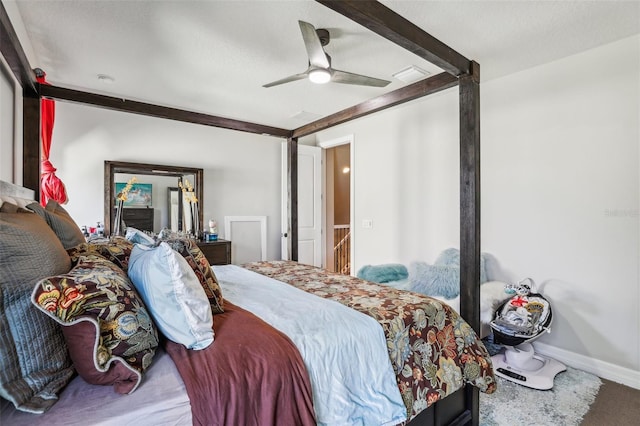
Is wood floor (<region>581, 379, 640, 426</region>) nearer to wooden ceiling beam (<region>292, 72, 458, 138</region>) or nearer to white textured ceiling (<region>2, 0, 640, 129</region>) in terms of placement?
wooden ceiling beam (<region>292, 72, 458, 138</region>)

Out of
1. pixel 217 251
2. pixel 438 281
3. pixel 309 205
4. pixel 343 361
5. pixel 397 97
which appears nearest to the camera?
pixel 343 361

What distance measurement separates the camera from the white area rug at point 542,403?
2.02m

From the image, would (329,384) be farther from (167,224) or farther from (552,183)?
(167,224)

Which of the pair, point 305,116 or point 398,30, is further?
point 305,116

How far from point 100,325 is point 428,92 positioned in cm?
247

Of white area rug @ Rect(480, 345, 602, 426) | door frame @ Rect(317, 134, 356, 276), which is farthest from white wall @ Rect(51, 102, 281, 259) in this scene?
white area rug @ Rect(480, 345, 602, 426)

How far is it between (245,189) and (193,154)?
2.83 ft

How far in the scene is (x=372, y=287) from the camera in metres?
2.12

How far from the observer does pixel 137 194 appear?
3.87 m

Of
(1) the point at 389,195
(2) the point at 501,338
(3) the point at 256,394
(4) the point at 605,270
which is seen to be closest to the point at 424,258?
(1) the point at 389,195

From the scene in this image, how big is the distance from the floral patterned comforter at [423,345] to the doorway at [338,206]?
293 cm

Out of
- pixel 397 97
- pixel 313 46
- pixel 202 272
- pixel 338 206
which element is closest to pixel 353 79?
pixel 313 46

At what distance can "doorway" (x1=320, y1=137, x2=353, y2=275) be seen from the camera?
17.8 ft

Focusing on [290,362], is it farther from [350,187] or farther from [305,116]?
[350,187]
